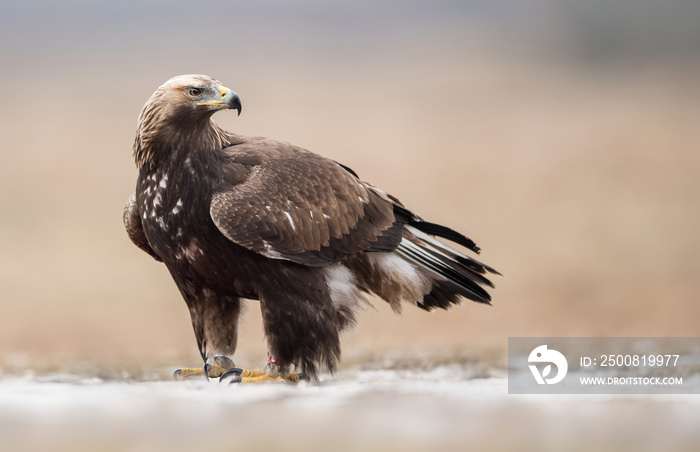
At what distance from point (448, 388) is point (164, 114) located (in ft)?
9.11

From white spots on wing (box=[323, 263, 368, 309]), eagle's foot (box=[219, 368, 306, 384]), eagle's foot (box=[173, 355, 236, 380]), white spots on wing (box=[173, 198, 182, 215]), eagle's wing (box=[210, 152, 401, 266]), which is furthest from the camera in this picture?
eagle's foot (box=[173, 355, 236, 380])

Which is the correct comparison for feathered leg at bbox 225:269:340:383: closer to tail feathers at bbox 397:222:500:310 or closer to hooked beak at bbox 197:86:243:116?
tail feathers at bbox 397:222:500:310

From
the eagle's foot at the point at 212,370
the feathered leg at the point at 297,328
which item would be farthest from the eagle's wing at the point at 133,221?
the feathered leg at the point at 297,328

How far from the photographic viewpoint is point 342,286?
7129 millimetres

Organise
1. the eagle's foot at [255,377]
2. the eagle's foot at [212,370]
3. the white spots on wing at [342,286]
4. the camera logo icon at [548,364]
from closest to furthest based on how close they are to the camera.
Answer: the eagle's foot at [255,377]
the white spots on wing at [342,286]
the camera logo icon at [548,364]
the eagle's foot at [212,370]

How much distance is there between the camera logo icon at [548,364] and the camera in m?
7.29

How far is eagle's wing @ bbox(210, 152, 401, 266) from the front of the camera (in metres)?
6.54

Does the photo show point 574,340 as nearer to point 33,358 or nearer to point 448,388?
point 448,388

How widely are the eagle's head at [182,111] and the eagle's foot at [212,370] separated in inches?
65.8

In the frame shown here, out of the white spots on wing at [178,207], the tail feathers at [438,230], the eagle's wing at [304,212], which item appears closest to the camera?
the eagle's wing at [304,212]

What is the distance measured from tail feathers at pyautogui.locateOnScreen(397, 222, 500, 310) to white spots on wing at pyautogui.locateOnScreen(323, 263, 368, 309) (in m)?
0.46

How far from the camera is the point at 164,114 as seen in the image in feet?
22.0

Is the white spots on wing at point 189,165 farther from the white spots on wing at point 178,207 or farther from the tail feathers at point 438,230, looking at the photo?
the tail feathers at point 438,230

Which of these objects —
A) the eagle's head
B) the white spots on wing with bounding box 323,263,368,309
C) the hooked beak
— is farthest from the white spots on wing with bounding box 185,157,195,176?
the white spots on wing with bounding box 323,263,368,309
